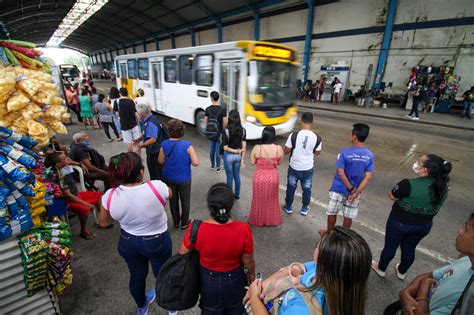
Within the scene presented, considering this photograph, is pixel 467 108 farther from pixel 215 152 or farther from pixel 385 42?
pixel 215 152

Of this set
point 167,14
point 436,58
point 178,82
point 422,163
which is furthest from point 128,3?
point 422,163

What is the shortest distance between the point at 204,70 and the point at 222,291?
7642 mm

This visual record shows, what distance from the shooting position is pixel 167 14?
29.2 m

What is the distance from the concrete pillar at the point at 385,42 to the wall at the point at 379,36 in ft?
0.85

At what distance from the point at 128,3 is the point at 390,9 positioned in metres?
27.6

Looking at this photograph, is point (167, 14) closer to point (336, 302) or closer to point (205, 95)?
point (205, 95)

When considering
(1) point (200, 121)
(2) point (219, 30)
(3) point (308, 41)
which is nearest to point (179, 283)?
(1) point (200, 121)

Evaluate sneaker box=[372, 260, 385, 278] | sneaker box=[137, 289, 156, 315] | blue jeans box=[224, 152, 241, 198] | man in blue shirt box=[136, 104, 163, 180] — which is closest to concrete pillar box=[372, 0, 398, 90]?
blue jeans box=[224, 152, 241, 198]

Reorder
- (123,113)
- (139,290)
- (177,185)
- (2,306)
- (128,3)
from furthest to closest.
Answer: (128,3) < (123,113) < (177,185) < (139,290) < (2,306)

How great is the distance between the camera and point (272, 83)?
23.8 feet

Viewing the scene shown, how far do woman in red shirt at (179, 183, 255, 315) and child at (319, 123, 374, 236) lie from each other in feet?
5.19

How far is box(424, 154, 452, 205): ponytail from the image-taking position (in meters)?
2.31

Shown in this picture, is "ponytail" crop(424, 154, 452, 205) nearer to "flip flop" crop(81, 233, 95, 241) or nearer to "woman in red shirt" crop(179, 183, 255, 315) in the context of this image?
"woman in red shirt" crop(179, 183, 255, 315)

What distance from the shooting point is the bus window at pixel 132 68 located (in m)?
12.6
